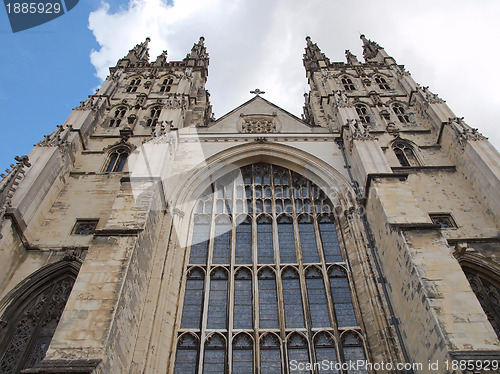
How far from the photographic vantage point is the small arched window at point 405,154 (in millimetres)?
13766

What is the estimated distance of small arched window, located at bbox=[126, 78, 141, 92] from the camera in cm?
1943

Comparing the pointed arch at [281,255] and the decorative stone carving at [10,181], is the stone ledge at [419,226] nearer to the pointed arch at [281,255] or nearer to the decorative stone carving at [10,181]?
the pointed arch at [281,255]

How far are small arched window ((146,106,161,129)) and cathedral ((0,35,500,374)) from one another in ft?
2.42

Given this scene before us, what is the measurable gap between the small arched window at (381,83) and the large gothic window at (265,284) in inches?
352

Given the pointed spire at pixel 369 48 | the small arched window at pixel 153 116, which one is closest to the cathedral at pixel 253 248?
the small arched window at pixel 153 116

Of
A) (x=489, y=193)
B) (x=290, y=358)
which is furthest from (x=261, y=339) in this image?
(x=489, y=193)

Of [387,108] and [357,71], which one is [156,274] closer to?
[387,108]

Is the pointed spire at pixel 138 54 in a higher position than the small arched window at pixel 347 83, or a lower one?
higher

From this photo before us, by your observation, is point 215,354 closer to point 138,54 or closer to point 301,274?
point 301,274

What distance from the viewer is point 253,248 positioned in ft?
34.8

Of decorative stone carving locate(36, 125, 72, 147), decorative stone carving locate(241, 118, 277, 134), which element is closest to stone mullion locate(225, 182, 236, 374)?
decorative stone carving locate(241, 118, 277, 134)

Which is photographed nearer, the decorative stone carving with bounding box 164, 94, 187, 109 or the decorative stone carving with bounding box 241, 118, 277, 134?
the decorative stone carving with bounding box 241, 118, 277, 134

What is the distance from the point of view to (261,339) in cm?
850

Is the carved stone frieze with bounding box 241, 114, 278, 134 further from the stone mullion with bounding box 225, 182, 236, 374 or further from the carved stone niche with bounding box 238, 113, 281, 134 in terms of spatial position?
the stone mullion with bounding box 225, 182, 236, 374
